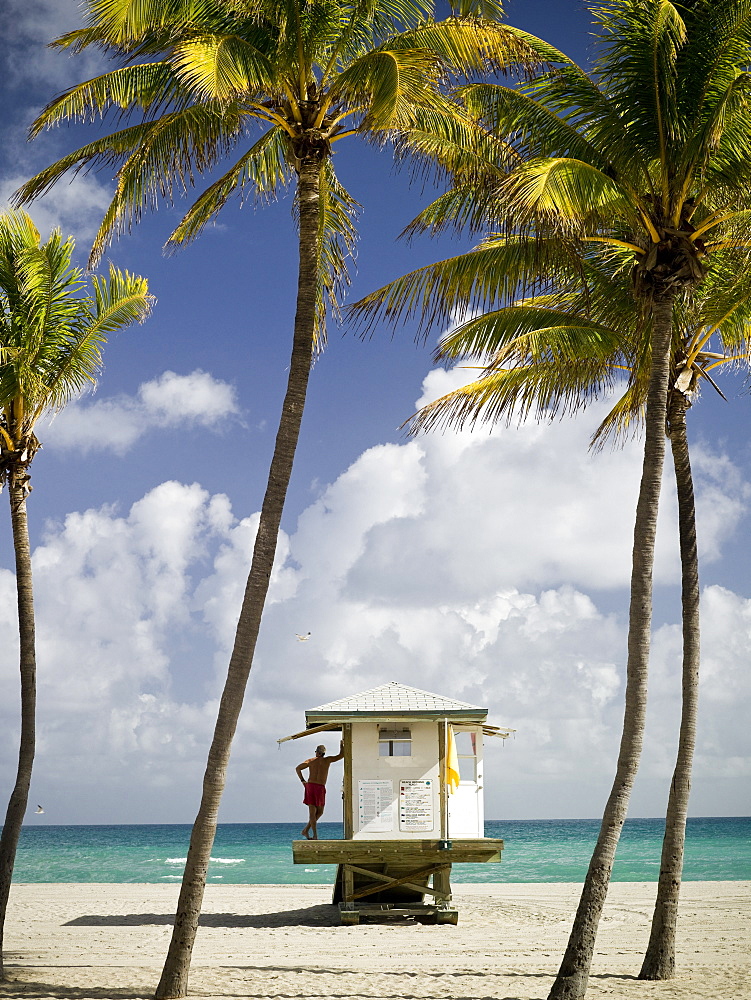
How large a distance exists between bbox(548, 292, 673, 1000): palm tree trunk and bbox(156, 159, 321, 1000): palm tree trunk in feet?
11.2

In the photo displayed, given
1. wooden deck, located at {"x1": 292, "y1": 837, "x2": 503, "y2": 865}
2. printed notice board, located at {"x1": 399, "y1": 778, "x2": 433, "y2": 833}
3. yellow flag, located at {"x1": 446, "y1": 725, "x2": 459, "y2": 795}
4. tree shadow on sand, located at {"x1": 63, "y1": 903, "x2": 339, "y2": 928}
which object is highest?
yellow flag, located at {"x1": 446, "y1": 725, "x2": 459, "y2": 795}

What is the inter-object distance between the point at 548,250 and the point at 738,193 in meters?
1.95

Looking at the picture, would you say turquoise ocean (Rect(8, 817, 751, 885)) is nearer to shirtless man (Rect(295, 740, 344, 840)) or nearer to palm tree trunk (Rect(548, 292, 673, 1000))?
shirtless man (Rect(295, 740, 344, 840))

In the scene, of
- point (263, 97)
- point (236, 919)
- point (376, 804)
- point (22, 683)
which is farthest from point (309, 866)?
point (263, 97)

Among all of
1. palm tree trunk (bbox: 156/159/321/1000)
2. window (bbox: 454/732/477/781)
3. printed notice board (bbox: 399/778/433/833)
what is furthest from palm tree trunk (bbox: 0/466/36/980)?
window (bbox: 454/732/477/781)

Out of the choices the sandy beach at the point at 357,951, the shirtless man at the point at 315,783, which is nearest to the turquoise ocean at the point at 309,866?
the sandy beach at the point at 357,951

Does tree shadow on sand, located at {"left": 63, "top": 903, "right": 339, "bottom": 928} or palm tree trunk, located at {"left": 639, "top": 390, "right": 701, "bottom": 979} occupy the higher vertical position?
palm tree trunk, located at {"left": 639, "top": 390, "right": 701, "bottom": 979}

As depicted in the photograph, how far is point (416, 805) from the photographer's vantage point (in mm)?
15227

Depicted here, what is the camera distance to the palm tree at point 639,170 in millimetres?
9211

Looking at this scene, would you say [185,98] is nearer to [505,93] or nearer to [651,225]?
[505,93]

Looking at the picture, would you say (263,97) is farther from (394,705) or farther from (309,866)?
(309,866)

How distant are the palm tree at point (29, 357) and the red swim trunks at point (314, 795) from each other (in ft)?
18.8

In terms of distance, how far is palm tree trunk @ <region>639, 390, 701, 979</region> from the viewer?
10625mm

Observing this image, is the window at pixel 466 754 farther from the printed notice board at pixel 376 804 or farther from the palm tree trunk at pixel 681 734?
the palm tree trunk at pixel 681 734
